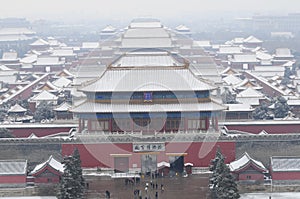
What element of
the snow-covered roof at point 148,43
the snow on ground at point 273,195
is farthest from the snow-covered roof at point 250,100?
the snow on ground at point 273,195

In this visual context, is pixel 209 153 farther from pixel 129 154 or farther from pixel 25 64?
pixel 25 64

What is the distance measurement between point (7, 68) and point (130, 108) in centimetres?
3524

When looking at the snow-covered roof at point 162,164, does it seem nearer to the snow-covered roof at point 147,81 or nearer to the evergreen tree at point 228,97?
the snow-covered roof at point 147,81

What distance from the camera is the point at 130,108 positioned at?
91.7 ft

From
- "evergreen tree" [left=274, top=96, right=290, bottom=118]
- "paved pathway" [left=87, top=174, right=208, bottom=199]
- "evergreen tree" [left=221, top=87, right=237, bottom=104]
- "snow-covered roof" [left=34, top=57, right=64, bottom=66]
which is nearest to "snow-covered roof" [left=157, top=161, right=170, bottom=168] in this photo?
"paved pathway" [left=87, top=174, right=208, bottom=199]

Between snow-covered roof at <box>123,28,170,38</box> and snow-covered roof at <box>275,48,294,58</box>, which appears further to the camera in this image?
snow-covered roof at <box>275,48,294,58</box>

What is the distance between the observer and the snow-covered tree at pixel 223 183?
22594 mm

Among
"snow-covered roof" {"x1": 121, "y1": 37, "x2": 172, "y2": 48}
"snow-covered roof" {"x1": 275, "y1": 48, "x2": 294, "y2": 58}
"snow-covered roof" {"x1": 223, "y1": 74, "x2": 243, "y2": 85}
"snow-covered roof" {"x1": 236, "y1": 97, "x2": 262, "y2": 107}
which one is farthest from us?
"snow-covered roof" {"x1": 275, "y1": 48, "x2": 294, "y2": 58}

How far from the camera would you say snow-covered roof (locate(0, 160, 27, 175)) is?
25.8 meters

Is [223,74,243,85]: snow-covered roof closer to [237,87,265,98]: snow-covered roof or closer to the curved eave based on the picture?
[237,87,265,98]: snow-covered roof

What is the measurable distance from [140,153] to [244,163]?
3.98 meters

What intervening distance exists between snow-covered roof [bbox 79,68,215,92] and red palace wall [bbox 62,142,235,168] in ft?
6.84

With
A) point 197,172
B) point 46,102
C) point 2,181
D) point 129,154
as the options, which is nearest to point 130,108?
point 129,154

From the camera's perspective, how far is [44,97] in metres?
40.8
